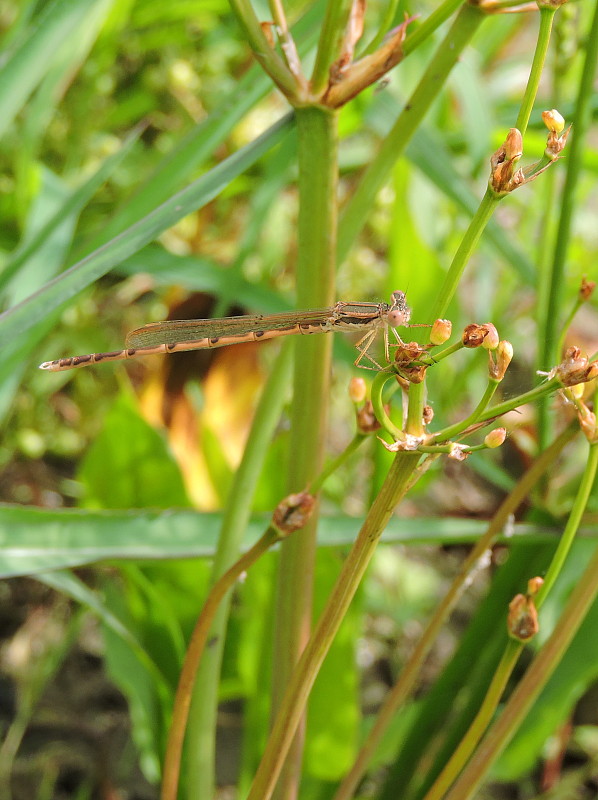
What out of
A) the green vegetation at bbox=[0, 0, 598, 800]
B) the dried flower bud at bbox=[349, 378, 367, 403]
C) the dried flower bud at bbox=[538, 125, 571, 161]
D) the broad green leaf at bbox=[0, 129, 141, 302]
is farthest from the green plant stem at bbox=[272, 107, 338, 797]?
the broad green leaf at bbox=[0, 129, 141, 302]

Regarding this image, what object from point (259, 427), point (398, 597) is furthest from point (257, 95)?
point (398, 597)

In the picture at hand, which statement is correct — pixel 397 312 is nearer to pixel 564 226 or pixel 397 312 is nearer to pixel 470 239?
pixel 564 226

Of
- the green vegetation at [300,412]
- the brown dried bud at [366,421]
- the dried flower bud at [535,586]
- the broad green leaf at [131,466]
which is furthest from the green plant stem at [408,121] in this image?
the broad green leaf at [131,466]

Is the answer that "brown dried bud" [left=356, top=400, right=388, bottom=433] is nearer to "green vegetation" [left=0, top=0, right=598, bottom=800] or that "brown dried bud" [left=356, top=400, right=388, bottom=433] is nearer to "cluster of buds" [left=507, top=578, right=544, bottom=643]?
"green vegetation" [left=0, top=0, right=598, bottom=800]

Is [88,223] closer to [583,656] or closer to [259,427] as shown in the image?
[259,427]

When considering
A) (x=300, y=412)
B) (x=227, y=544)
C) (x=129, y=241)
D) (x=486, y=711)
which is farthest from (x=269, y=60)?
(x=486, y=711)
